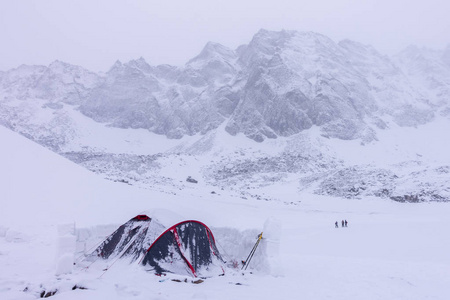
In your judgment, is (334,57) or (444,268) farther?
(334,57)

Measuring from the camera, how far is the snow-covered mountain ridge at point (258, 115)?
199 ft

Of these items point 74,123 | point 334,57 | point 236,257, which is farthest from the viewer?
point 334,57

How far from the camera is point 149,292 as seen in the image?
668 centimetres

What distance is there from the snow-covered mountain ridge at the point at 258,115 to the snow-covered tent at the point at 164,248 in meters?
37.4

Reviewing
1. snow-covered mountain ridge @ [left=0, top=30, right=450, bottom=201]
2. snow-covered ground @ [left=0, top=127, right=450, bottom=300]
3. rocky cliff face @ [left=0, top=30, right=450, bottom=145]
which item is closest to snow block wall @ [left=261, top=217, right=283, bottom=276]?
snow-covered ground @ [left=0, top=127, right=450, bottom=300]

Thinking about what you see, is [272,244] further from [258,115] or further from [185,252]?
[258,115]

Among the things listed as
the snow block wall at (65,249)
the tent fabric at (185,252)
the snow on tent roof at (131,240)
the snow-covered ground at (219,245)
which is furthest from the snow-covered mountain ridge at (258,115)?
the snow block wall at (65,249)

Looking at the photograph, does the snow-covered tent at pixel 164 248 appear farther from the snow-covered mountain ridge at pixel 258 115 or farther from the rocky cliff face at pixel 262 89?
the rocky cliff face at pixel 262 89

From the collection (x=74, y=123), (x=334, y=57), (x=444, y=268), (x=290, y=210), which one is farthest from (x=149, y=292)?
(x=334, y=57)

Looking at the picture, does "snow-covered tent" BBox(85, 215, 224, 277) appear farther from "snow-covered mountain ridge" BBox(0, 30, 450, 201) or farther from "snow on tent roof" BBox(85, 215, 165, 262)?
"snow-covered mountain ridge" BBox(0, 30, 450, 201)

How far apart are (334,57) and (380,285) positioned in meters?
120

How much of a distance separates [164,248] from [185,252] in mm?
623

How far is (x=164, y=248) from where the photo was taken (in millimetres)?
8500

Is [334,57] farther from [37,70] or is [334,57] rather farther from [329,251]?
[37,70]
